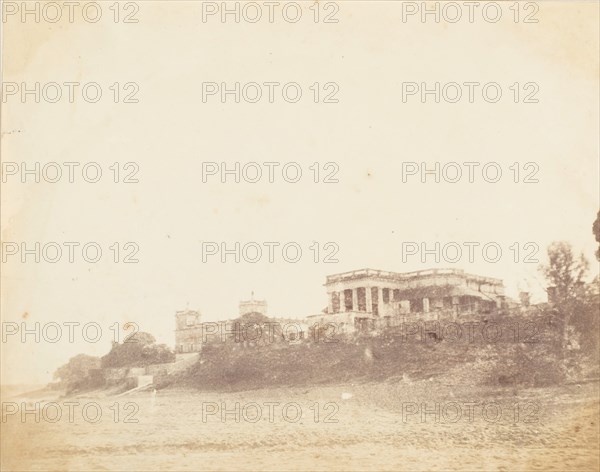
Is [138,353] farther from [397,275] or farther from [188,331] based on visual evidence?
[397,275]

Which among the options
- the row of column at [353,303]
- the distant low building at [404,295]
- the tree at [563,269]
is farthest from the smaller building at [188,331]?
the tree at [563,269]

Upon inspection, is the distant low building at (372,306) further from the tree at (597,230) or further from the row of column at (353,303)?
the tree at (597,230)

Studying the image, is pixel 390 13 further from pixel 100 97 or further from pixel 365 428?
pixel 365 428

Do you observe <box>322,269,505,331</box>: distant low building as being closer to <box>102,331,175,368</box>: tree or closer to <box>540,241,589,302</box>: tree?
<box>540,241,589,302</box>: tree

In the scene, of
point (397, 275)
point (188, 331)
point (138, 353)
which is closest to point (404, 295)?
point (397, 275)

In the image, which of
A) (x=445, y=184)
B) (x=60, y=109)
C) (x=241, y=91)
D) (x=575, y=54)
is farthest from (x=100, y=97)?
(x=575, y=54)

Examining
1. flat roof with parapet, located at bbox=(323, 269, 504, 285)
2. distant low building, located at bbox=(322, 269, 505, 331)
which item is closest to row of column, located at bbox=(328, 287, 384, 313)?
distant low building, located at bbox=(322, 269, 505, 331)
